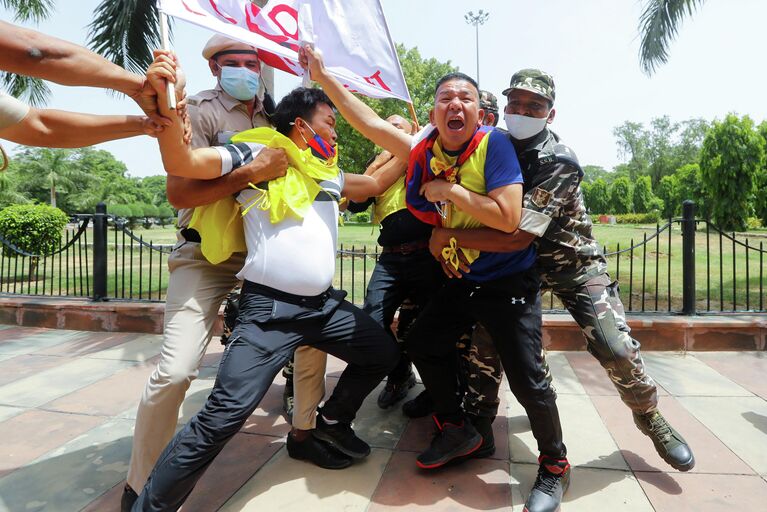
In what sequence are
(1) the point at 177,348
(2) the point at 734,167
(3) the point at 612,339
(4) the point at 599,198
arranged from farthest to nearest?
(4) the point at 599,198, (2) the point at 734,167, (3) the point at 612,339, (1) the point at 177,348

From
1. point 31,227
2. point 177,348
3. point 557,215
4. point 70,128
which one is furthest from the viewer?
point 31,227

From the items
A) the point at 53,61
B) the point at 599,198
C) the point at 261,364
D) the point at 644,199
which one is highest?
the point at 599,198

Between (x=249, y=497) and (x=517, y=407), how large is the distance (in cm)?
203

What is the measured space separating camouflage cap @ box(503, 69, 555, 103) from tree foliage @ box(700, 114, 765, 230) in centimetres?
2189

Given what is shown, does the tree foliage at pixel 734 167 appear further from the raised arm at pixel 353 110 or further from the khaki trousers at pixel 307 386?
the khaki trousers at pixel 307 386

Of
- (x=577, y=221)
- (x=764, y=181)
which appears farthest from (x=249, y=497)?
(x=764, y=181)

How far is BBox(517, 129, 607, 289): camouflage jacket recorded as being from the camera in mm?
2508

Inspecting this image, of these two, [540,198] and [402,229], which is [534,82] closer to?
[540,198]

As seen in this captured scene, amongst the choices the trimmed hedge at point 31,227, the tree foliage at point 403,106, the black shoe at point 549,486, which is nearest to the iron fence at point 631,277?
the trimmed hedge at point 31,227

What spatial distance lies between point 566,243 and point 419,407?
160cm

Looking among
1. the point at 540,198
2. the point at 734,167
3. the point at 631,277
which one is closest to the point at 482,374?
the point at 540,198

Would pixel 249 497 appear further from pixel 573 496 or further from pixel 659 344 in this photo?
pixel 659 344

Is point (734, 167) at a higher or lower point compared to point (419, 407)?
higher

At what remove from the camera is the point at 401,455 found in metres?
3.06
